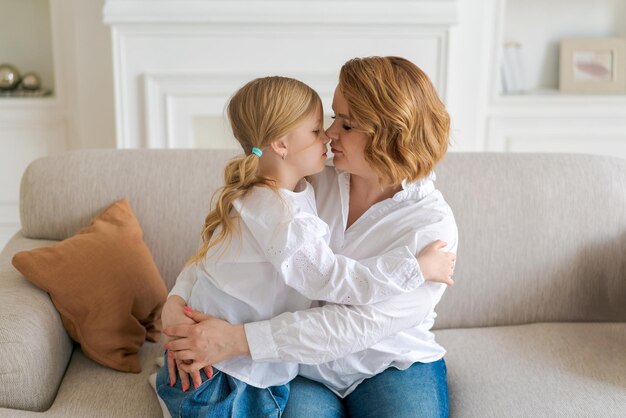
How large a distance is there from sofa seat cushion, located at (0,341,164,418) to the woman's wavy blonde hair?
695 millimetres

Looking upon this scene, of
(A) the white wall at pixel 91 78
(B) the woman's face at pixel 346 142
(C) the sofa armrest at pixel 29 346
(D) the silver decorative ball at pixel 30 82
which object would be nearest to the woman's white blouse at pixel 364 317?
(B) the woman's face at pixel 346 142

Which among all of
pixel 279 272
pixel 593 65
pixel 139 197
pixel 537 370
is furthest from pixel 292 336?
pixel 593 65

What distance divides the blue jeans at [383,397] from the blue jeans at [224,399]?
0.04 m

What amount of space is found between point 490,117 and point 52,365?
2461 millimetres

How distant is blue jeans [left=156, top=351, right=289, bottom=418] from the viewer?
1.57 m

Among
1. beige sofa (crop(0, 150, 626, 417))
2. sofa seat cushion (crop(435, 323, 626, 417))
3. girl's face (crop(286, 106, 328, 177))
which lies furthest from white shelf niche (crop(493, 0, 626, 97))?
girl's face (crop(286, 106, 328, 177))

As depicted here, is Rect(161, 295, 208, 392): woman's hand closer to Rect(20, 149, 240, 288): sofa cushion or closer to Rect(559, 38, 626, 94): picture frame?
Rect(20, 149, 240, 288): sofa cushion

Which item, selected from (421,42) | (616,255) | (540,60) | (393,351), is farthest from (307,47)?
(393,351)

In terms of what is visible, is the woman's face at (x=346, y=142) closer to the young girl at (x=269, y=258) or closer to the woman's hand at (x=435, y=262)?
the young girl at (x=269, y=258)

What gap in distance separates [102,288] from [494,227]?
999 mm

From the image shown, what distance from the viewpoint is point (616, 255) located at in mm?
2117

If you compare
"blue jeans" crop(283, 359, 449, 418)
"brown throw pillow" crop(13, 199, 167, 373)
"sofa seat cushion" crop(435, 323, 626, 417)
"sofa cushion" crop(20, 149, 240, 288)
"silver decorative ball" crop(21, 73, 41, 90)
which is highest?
"silver decorative ball" crop(21, 73, 41, 90)

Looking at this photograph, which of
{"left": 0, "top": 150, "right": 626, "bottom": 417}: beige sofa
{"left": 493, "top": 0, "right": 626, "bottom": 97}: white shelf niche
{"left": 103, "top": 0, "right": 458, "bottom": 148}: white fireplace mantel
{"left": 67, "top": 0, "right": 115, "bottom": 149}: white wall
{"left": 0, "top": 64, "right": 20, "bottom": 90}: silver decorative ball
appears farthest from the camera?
{"left": 493, "top": 0, "right": 626, "bottom": 97}: white shelf niche

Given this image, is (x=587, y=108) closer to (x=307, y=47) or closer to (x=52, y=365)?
(x=307, y=47)
